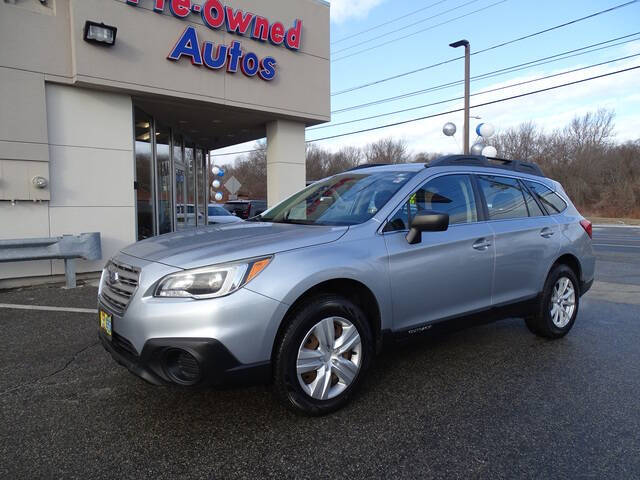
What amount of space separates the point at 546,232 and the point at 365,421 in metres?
2.75

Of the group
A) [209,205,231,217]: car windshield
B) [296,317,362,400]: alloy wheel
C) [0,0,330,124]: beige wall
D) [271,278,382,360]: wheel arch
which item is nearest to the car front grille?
[271,278,382,360]: wheel arch

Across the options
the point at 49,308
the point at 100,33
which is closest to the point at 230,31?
the point at 100,33

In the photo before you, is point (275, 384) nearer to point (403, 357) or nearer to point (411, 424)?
point (411, 424)

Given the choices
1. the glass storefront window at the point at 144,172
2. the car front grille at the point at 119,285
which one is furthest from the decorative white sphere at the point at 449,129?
the car front grille at the point at 119,285

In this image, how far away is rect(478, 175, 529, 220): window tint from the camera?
4246mm

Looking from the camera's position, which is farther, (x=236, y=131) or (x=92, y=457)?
(x=236, y=131)

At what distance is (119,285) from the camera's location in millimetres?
3023

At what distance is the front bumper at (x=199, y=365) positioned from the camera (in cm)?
259

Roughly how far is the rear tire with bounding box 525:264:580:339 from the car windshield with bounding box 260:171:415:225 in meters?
1.96

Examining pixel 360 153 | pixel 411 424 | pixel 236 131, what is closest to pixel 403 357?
pixel 411 424

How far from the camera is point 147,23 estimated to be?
8.11 metres

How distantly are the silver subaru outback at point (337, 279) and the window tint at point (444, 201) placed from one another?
1 cm

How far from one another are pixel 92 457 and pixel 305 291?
4.90 ft

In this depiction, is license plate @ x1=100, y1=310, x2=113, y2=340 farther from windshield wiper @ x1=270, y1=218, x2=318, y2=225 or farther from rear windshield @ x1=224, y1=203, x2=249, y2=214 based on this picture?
rear windshield @ x1=224, y1=203, x2=249, y2=214
